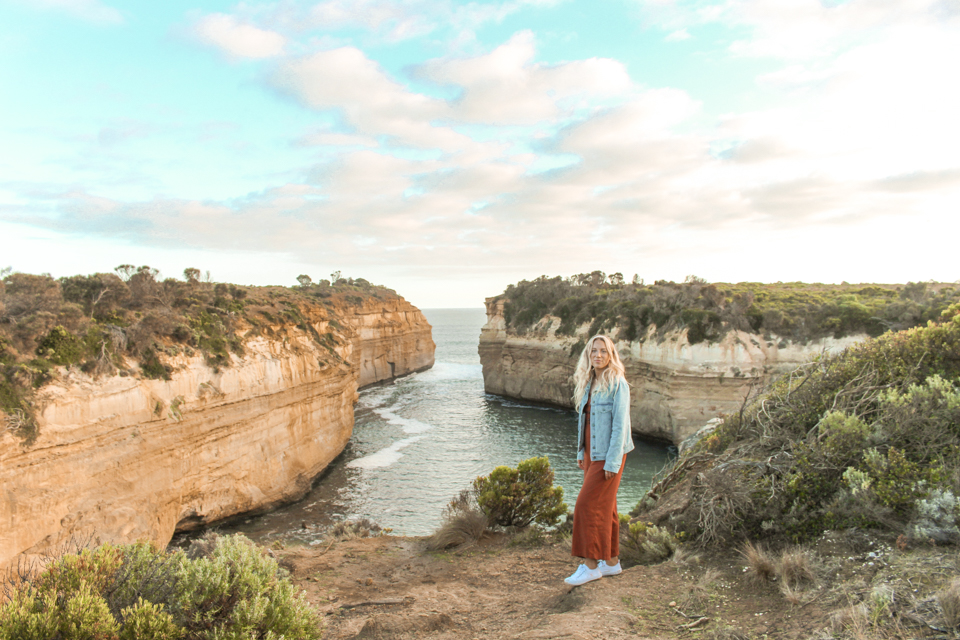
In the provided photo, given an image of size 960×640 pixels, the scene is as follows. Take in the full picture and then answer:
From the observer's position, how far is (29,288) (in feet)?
41.9

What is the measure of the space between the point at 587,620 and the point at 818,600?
1.88m

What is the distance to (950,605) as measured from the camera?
10.7 feet

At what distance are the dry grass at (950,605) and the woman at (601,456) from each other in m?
2.48

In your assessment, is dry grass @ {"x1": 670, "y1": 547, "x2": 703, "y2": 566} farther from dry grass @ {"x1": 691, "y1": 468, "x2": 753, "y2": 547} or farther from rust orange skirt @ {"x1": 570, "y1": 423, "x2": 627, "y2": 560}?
rust orange skirt @ {"x1": 570, "y1": 423, "x2": 627, "y2": 560}

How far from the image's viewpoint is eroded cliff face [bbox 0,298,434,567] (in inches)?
409

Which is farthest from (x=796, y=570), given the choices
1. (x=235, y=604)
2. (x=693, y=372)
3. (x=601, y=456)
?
(x=693, y=372)

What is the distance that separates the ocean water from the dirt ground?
8.31m

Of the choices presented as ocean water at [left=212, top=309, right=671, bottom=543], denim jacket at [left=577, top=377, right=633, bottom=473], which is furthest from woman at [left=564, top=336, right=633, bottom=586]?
ocean water at [left=212, top=309, right=671, bottom=543]

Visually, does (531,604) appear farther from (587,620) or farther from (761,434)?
(761,434)

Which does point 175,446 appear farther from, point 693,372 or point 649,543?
point 693,372

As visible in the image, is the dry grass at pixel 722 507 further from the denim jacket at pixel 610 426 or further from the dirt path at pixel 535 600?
the denim jacket at pixel 610 426

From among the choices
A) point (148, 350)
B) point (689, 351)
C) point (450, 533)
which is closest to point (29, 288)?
point (148, 350)

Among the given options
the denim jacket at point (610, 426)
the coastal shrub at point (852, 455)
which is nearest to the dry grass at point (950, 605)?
the coastal shrub at point (852, 455)

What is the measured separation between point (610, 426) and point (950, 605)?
9.09 ft
